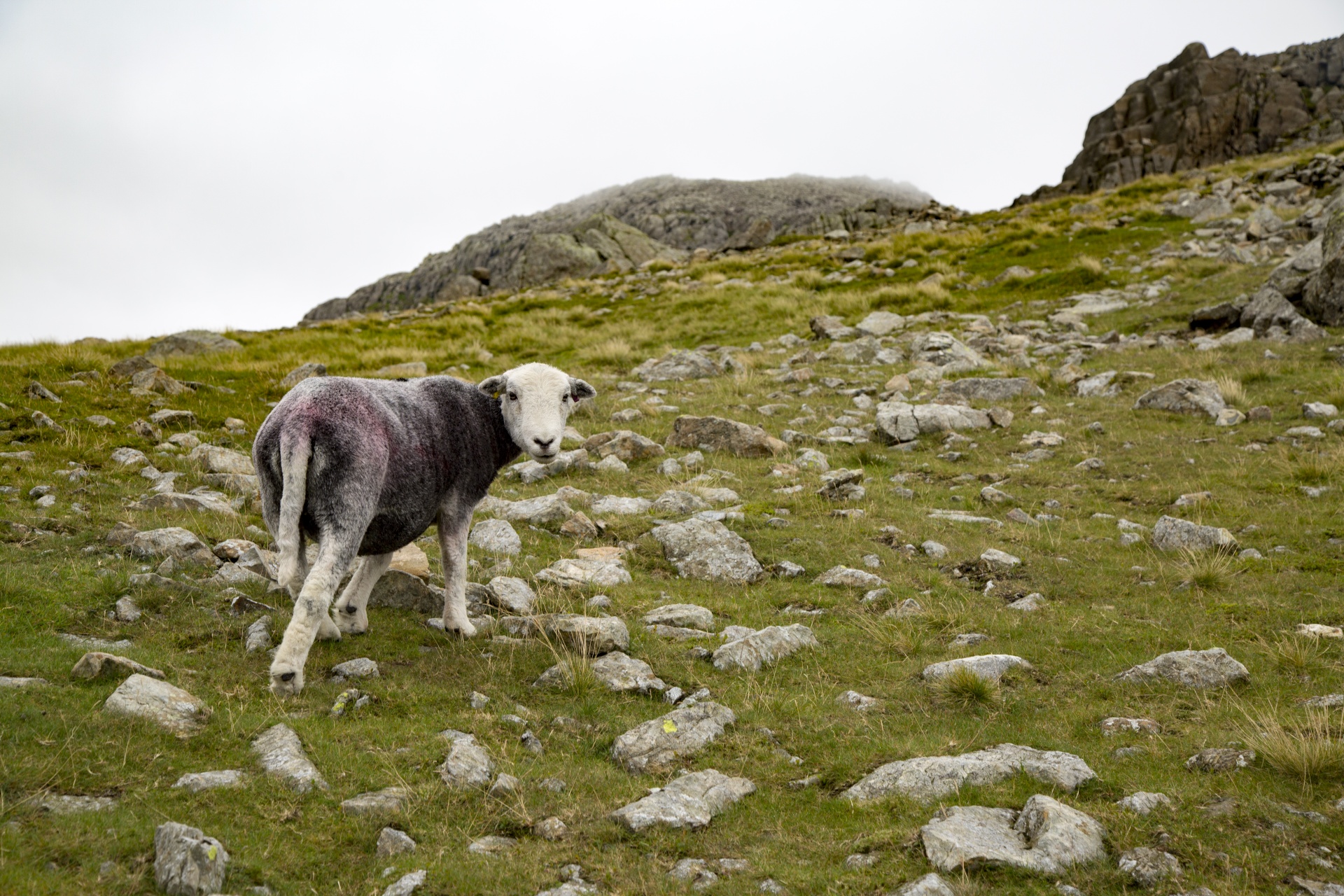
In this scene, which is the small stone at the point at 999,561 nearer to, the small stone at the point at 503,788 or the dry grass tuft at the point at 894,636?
the dry grass tuft at the point at 894,636

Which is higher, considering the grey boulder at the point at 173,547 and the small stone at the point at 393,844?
the grey boulder at the point at 173,547

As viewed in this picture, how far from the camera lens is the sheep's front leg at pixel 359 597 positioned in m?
7.02

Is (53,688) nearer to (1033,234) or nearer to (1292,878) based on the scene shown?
(1292,878)

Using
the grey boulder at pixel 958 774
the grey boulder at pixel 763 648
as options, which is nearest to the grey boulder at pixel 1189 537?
the grey boulder at pixel 763 648

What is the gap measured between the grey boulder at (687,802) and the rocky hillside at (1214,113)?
70293 millimetres

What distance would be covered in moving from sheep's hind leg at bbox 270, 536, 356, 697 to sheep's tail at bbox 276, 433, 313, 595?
239 millimetres

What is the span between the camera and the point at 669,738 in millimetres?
5547

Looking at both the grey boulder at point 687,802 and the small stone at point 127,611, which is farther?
the small stone at point 127,611

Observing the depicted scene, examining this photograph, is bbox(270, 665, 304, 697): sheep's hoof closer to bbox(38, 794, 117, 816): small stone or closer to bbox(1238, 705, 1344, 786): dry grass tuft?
bbox(38, 794, 117, 816): small stone

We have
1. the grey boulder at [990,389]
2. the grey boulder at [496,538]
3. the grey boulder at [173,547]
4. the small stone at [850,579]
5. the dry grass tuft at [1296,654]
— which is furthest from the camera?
the grey boulder at [990,389]

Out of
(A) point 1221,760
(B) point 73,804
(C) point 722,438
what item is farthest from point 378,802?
(C) point 722,438

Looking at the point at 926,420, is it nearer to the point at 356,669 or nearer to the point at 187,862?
the point at 356,669

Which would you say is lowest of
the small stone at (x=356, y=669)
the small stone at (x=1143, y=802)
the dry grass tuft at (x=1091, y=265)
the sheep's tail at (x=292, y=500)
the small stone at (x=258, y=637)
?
the small stone at (x=1143, y=802)

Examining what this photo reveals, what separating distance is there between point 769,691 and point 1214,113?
8878 cm
